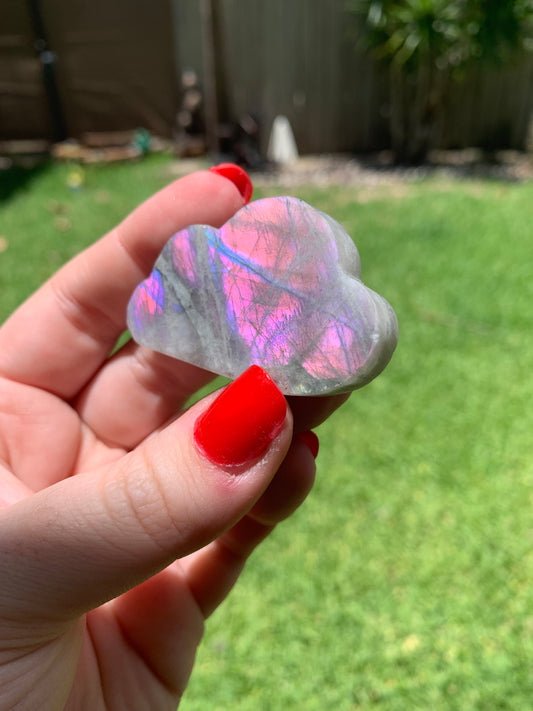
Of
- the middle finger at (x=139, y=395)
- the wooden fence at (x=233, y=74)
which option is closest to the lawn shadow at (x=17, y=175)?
the wooden fence at (x=233, y=74)

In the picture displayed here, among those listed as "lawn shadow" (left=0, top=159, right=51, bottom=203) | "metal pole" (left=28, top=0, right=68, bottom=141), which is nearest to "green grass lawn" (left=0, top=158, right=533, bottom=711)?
"lawn shadow" (left=0, top=159, right=51, bottom=203)

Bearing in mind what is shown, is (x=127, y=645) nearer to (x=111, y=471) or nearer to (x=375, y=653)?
(x=111, y=471)

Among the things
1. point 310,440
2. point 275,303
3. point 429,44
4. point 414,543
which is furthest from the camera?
point 429,44

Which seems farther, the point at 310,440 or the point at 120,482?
the point at 310,440

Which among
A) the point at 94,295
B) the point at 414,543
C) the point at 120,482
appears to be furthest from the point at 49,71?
the point at 120,482

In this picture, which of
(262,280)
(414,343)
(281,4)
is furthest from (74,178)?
(262,280)

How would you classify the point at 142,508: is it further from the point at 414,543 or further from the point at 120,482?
the point at 414,543
